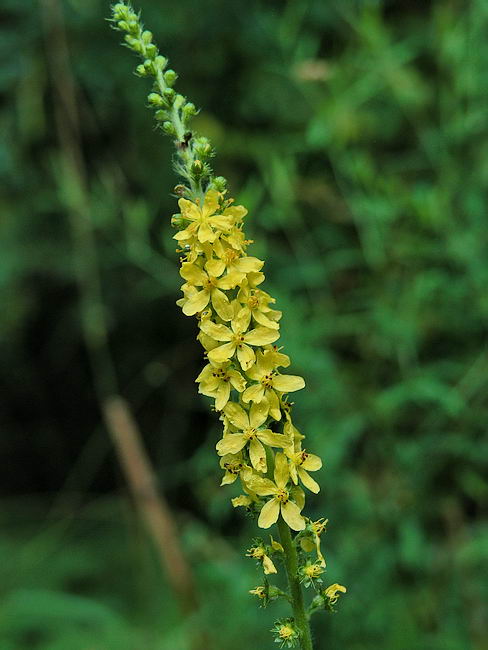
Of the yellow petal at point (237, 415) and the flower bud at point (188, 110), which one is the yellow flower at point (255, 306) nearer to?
the yellow petal at point (237, 415)

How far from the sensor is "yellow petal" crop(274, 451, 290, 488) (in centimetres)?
170

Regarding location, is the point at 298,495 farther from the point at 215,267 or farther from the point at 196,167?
the point at 196,167

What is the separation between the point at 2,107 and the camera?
616cm

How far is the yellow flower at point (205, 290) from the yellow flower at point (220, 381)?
0.11 metres

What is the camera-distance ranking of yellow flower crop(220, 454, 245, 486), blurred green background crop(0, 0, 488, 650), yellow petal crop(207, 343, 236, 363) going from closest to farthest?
yellow petal crop(207, 343, 236, 363) < yellow flower crop(220, 454, 245, 486) < blurred green background crop(0, 0, 488, 650)

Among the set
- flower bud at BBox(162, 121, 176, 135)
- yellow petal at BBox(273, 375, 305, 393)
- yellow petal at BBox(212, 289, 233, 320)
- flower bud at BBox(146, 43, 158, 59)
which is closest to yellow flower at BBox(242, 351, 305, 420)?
yellow petal at BBox(273, 375, 305, 393)

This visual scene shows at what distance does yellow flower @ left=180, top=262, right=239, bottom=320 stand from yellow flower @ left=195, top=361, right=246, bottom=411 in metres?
0.11

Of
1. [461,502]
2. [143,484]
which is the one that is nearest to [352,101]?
[461,502]

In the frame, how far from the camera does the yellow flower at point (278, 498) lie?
5.49 feet

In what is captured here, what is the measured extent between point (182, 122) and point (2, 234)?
185 inches

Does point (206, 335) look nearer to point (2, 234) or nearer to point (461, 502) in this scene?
point (461, 502)

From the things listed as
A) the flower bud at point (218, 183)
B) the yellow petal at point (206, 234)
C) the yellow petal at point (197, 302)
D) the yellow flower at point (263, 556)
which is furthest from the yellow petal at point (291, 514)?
the flower bud at point (218, 183)

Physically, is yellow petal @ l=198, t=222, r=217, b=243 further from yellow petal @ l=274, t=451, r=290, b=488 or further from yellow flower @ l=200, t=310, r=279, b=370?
yellow petal @ l=274, t=451, r=290, b=488

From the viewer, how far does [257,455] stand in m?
1.68
